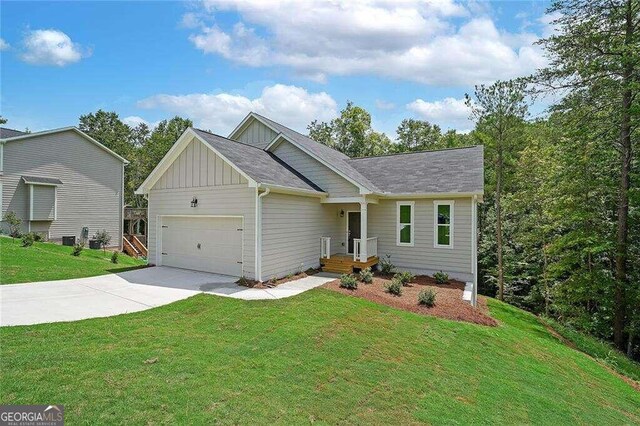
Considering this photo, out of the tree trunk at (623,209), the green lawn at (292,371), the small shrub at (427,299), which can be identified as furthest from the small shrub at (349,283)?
the tree trunk at (623,209)

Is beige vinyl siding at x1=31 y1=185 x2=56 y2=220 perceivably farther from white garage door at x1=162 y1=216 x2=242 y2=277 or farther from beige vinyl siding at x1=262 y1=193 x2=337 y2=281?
beige vinyl siding at x1=262 y1=193 x2=337 y2=281

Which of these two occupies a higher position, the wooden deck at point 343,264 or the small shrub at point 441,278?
the wooden deck at point 343,264

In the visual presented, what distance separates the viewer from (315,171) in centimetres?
1337

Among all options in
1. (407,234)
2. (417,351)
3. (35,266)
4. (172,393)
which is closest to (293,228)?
(407,234)

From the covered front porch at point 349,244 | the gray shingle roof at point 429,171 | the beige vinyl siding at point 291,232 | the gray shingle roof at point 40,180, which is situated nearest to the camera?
the beige vinyl siding at point 291,232

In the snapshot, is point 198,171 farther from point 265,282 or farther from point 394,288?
point 394,288

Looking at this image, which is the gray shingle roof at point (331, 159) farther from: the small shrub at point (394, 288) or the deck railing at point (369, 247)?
the small shrub at point (394, 288)

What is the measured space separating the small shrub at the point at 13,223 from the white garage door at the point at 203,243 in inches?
391

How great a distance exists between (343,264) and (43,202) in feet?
58.2

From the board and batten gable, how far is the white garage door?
0.99ft

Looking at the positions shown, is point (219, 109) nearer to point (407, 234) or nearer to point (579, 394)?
point (407, 234)

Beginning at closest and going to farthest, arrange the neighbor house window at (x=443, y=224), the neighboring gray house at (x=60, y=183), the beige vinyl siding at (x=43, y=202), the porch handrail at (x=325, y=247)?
1. the neighbor house window at (x=443, y=224)
2. the porch handrail at (x=325, y=247)
3. the neighboring gray house at (x=60, y=183)
4. the beige vinyl siding at (x=43, y=202)

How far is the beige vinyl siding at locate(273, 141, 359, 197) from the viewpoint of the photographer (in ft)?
41.6

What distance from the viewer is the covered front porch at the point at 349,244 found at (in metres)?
12.2
